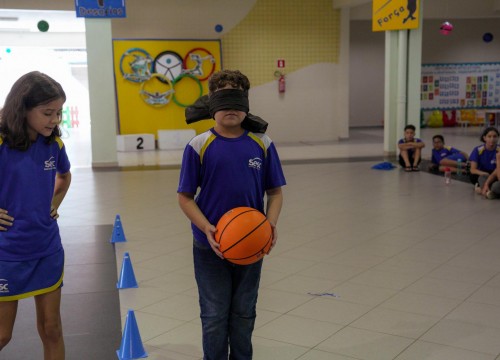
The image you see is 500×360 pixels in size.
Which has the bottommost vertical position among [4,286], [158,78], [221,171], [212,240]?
[4,286]

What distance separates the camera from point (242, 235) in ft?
8.65

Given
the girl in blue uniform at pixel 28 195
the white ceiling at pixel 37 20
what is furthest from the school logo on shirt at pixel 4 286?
the white ceiling at pixel 37 20

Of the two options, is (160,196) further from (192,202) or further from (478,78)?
(478,78)

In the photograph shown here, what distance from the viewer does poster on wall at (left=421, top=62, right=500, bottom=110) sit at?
2131cm

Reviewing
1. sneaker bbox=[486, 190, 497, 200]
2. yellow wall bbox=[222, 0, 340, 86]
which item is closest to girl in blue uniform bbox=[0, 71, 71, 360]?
sneaker bbox=[486, 190, 497, 200]

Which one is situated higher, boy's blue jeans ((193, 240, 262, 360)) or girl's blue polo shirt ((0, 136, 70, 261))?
girl's blue polo shirt ((0, 136, 70, 261))

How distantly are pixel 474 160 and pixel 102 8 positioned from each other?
23.1 feet

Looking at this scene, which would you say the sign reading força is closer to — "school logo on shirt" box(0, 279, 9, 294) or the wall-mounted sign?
the wall-mounted sign

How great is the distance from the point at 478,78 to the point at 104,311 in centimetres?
1973

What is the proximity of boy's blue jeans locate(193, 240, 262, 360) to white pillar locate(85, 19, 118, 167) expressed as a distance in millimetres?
9535

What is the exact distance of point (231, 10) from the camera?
16016 mm

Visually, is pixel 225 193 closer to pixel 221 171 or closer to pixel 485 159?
pixel 221 171

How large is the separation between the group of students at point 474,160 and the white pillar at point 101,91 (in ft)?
17.8

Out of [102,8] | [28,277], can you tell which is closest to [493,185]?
[28,277]
